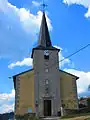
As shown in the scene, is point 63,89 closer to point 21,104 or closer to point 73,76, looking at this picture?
point 73,76

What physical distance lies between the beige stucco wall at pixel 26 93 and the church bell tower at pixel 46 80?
83cm

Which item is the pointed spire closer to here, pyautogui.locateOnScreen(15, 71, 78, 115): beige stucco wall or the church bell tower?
the church bell tower

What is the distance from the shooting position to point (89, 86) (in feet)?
155

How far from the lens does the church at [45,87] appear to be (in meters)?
45.9

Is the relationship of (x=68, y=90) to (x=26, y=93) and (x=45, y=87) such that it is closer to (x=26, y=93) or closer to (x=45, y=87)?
(x=45, y=87)

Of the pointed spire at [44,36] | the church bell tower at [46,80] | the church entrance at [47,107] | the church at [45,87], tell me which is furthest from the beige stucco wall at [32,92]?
the pointed spire at [44,36]

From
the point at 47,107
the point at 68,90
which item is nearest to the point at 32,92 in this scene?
the point at 47,107

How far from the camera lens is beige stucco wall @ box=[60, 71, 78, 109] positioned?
4722cm

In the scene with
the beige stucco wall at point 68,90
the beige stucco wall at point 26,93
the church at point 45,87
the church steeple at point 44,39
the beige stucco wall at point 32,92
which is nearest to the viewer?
the church at point 45,87

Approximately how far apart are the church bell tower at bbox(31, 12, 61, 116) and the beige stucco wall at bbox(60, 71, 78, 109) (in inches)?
48.9

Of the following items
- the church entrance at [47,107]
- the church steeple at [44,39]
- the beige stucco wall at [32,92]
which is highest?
the church steeple at [44,39]

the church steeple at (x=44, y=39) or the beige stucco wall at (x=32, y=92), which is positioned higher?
the church steeple at (x=44, y=39)

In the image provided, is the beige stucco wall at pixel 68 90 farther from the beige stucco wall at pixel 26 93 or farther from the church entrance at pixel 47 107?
the beige stucco wall at pixel 26 93

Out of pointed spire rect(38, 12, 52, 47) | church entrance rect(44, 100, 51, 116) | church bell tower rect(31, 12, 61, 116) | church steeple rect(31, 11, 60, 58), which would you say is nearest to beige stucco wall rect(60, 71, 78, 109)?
church bell tower rect(31, 12, 61, 116)
